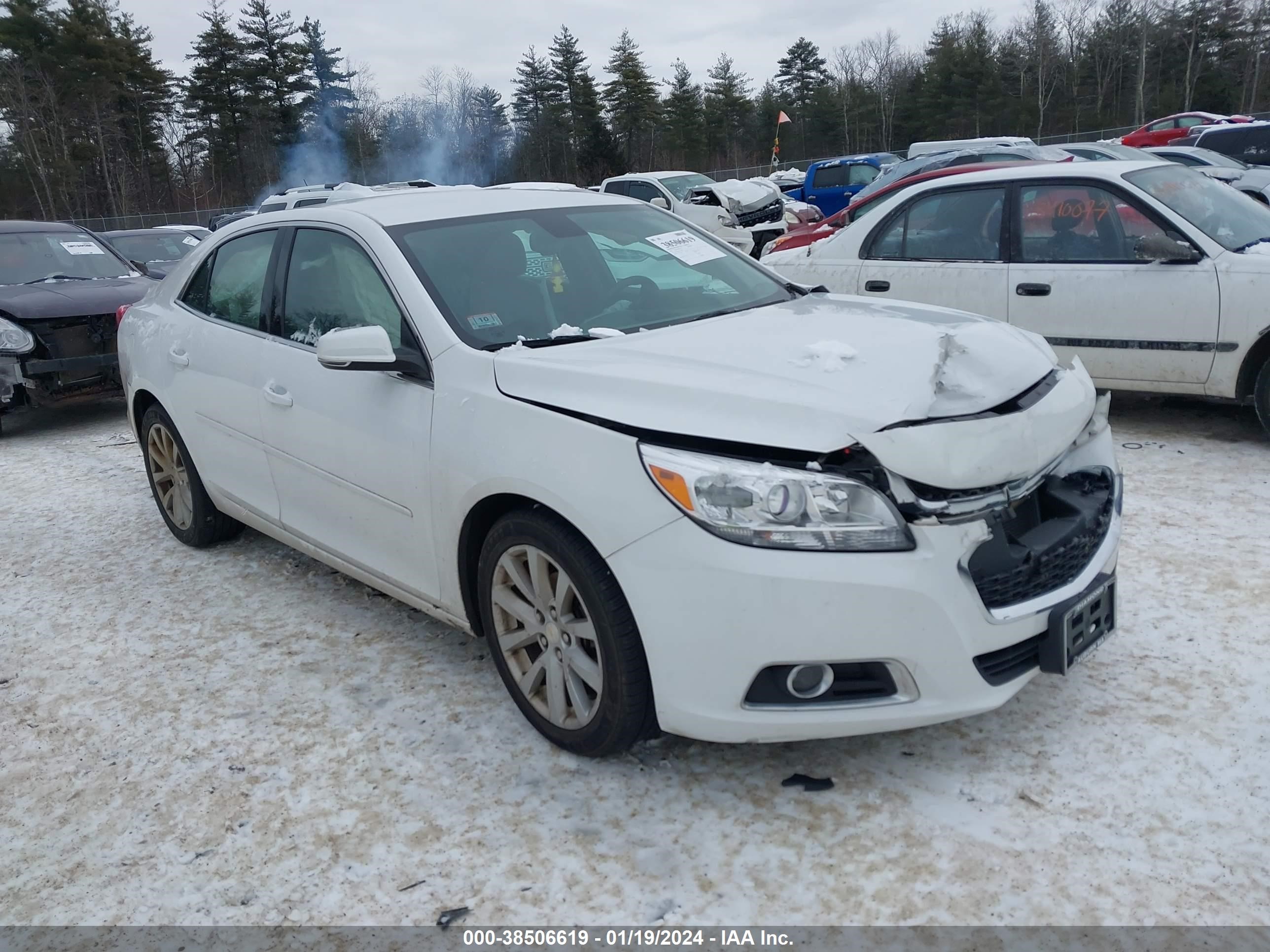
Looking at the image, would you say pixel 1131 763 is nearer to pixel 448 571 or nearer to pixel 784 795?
pixel 784 795

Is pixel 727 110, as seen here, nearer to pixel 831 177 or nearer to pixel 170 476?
pixel 831 177

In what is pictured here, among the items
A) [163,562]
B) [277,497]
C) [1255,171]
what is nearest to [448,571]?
[277,497]

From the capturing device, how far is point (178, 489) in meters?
4.95

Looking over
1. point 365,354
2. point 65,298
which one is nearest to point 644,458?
point 365,354

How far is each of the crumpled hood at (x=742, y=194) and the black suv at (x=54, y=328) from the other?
36.5ft

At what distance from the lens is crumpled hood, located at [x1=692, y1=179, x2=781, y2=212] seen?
17625mm

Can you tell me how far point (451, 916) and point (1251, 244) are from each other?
5412 millimetres

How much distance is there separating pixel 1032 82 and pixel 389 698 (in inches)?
2511

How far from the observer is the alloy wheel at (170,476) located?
191 inches

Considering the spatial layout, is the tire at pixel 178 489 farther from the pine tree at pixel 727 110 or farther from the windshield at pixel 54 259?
the pine tree at pixel 727 110

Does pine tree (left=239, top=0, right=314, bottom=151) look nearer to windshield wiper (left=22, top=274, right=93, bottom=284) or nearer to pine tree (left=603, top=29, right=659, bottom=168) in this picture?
pine tree (left=603, top=29, right=659, bottom=168)

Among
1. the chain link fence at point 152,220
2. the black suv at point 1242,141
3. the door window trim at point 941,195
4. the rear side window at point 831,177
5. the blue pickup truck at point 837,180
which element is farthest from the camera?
the chain link fence at point 152,220

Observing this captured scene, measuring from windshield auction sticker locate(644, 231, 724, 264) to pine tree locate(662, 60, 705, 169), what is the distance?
2066 inches

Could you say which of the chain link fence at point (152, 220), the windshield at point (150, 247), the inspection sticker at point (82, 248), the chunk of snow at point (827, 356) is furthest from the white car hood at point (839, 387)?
the chain link fence at point (152, 220)
